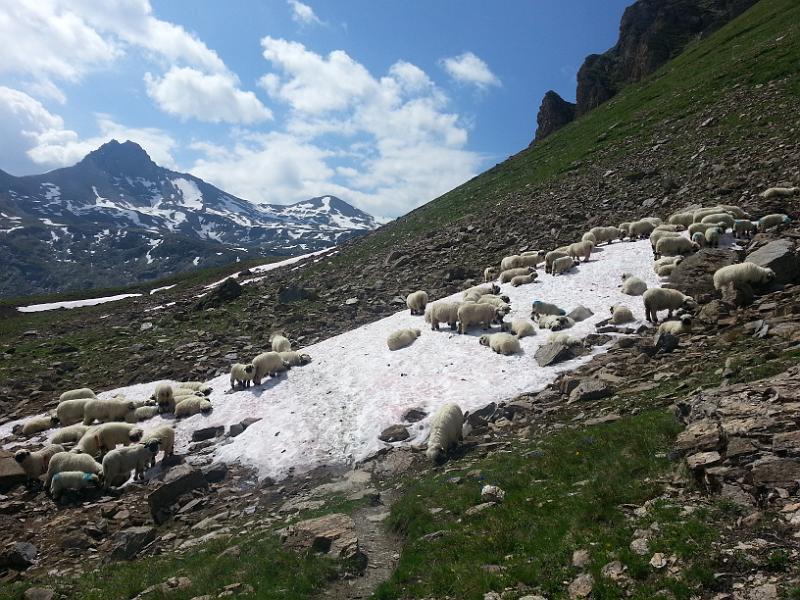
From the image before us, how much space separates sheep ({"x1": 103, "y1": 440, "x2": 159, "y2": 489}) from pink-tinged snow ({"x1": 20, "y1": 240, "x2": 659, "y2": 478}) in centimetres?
176

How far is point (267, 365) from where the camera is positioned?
81.6ft

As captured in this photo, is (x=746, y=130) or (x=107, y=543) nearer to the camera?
(x=107, y=543)

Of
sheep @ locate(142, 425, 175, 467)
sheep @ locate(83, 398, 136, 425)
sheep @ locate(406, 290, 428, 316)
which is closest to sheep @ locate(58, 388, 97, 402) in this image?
sheep @ locate(83, 398, 136, 425)

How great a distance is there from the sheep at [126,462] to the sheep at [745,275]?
2291 centimetres

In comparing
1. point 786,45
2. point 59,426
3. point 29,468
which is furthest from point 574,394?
point 786,45

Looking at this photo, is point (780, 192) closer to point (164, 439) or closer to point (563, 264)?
point (563, 264)

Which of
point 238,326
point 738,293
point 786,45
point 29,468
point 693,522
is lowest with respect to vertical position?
point 693,522

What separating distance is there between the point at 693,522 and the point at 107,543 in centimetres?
1493

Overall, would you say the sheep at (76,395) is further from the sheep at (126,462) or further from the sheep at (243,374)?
the sheep at (126,462)

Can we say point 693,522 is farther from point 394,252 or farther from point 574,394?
point 394,252

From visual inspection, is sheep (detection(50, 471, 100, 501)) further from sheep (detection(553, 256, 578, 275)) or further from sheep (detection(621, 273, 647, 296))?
sheep (detection(553, 256, 578, 275))

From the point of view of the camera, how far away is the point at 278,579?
10227 mm

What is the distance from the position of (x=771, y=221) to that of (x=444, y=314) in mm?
17301

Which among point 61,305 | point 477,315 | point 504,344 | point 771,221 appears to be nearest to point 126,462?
point 504,344
